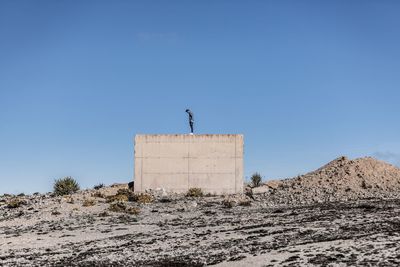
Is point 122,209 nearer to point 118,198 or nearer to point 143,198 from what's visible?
point 143,198

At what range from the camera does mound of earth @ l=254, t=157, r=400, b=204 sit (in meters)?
39.0

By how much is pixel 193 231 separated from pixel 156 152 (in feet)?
65.0

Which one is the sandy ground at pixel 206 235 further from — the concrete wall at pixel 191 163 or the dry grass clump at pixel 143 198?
the concrete wall at pixel 191 163

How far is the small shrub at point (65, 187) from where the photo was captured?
5359 centimetres

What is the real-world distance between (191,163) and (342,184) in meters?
11.0

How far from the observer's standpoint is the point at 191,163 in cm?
4544

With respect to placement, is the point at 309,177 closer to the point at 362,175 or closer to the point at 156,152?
the point at 362,175

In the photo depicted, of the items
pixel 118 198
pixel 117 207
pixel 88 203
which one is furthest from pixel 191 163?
pixel 117 207

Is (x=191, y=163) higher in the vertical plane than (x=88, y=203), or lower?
higher

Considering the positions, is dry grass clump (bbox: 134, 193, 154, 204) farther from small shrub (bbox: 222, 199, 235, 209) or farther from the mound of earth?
the mound of earth

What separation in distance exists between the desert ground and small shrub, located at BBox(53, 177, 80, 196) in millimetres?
7152

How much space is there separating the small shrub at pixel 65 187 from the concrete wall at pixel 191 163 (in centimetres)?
1048

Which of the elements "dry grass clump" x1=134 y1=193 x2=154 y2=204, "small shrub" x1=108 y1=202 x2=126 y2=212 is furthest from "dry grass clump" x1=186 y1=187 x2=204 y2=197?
"small shrub" x1=108 y1=202 x2=126 y2=212

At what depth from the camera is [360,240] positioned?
65.6ft
